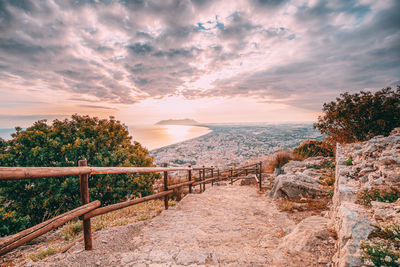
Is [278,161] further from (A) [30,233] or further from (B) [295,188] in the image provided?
(A) [30,233]

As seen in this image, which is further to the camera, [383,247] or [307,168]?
[307,168]

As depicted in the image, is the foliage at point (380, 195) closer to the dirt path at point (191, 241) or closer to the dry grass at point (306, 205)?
the dirt path at point (191, 241)

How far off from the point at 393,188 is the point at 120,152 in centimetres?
687

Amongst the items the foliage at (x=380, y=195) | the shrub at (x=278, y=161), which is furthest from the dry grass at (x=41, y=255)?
the shrub at (x=278, y=161)

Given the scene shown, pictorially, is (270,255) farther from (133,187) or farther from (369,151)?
Answer: (133,187)

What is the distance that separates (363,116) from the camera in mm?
7797

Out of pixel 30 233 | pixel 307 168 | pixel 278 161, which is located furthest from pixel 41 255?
pixel 278 161

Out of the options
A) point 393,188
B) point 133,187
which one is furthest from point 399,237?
point 133,187

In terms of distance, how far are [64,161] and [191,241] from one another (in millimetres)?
5011

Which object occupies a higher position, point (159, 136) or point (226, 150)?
point (159, 136)

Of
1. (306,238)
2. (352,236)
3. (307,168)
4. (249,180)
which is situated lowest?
(249,180)

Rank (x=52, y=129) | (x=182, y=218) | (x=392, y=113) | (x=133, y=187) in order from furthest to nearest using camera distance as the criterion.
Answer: (x=392, y=113) < (x=133, y=187) < (x=52, y=129) < (x=182, y=218)

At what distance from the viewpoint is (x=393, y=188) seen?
8.14 ft

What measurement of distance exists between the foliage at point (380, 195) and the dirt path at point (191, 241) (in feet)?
4.44
